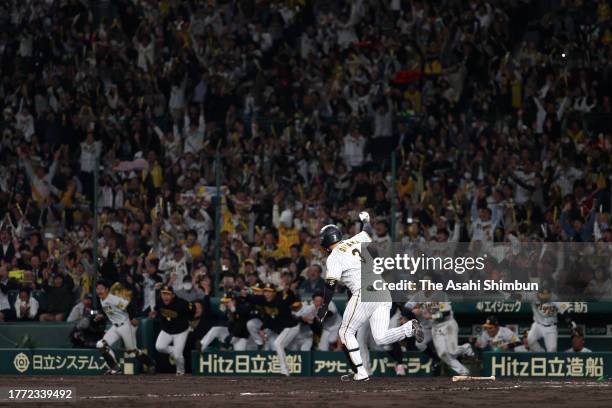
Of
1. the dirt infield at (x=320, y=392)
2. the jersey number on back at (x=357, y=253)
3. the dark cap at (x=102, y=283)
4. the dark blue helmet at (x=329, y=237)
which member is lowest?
the dirt infield at (x=320, y=392)

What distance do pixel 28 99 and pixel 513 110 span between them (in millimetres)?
9837

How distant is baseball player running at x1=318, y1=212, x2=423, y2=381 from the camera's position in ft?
61.6

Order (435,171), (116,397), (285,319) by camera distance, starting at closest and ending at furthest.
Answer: (116,397) < (285,319) < (435,171)

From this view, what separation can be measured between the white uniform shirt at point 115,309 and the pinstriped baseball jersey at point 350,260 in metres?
4.96

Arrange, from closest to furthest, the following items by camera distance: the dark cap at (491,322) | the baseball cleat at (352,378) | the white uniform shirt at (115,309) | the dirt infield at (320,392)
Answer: the dirt infield at (320,392), the baseball cleat at (352,378), the dark cap at (491,322), the white uniform shirt at (115,309)

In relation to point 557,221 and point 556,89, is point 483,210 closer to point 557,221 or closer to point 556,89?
point 557,221

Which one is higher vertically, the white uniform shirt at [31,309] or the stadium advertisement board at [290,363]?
the white uniform shirt at [31,309]

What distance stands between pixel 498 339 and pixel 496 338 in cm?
3

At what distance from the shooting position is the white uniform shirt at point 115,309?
74.0 ft

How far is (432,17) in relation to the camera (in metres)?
28.5

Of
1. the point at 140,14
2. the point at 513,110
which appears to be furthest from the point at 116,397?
the point at 140,14

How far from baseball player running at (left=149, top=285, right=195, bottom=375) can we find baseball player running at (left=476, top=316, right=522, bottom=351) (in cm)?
442

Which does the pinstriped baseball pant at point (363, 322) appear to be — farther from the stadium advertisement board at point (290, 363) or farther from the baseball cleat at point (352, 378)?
the stadium advertisement board at point (290, 363)

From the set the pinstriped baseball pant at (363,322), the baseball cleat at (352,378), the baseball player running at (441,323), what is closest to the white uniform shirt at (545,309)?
the baseball player running at (441,323)
